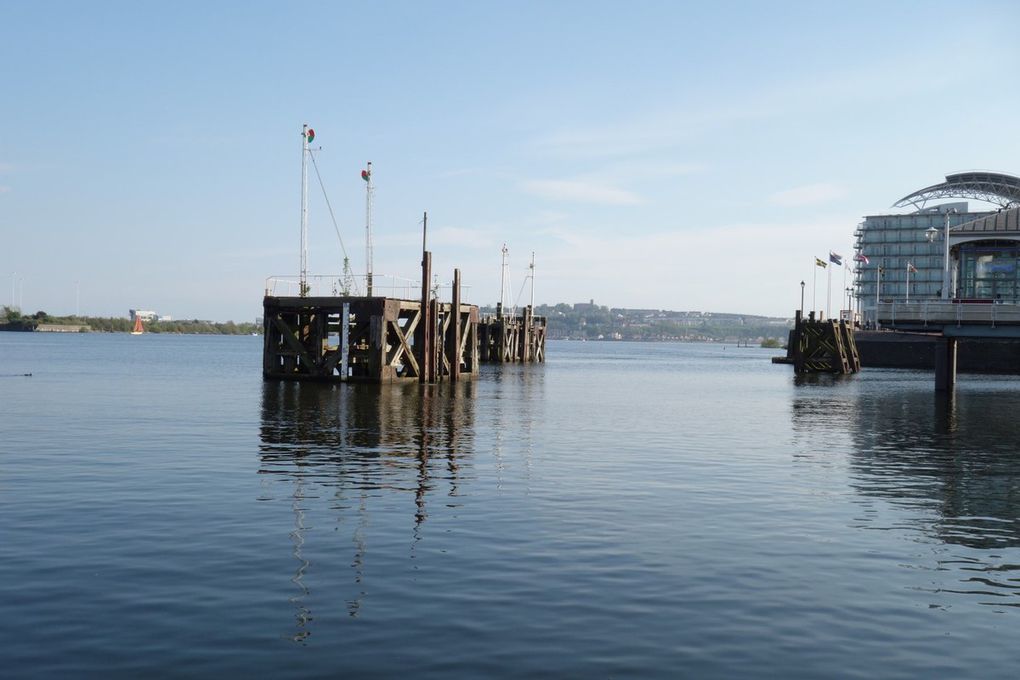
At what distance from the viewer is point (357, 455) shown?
26.3 m

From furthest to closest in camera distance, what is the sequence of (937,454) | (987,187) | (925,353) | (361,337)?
(987,187), (925,353), (361,337), (937,454)

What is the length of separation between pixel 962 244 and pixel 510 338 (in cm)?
5680

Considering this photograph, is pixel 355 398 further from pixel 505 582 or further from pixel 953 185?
pixel 953 185

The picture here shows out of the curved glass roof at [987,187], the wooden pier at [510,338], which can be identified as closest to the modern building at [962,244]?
the curved glass roof at [987,187]

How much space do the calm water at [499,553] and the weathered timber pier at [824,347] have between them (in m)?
59.3

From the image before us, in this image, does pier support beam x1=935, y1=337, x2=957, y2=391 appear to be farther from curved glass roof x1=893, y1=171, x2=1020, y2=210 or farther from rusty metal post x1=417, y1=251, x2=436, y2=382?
curved glass roof x1=893, y1=171, x2=1020, y2=210

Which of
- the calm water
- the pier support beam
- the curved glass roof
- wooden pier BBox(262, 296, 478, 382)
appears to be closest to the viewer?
the calm water

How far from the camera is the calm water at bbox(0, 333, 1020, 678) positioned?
10312 millimetres

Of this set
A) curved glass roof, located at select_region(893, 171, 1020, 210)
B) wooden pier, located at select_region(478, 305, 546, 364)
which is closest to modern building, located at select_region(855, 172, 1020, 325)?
curved glass roof, located at select_region(893, 171, 1020, 210)

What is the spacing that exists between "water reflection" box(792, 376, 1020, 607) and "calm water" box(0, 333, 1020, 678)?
12 cm

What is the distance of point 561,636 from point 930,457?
2095 centimetres

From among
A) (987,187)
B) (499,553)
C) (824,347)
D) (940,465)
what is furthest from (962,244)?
(987,187)

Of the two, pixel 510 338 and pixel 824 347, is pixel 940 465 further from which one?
pixel 510 338

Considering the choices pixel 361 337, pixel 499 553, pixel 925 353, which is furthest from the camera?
pixel 925 353
